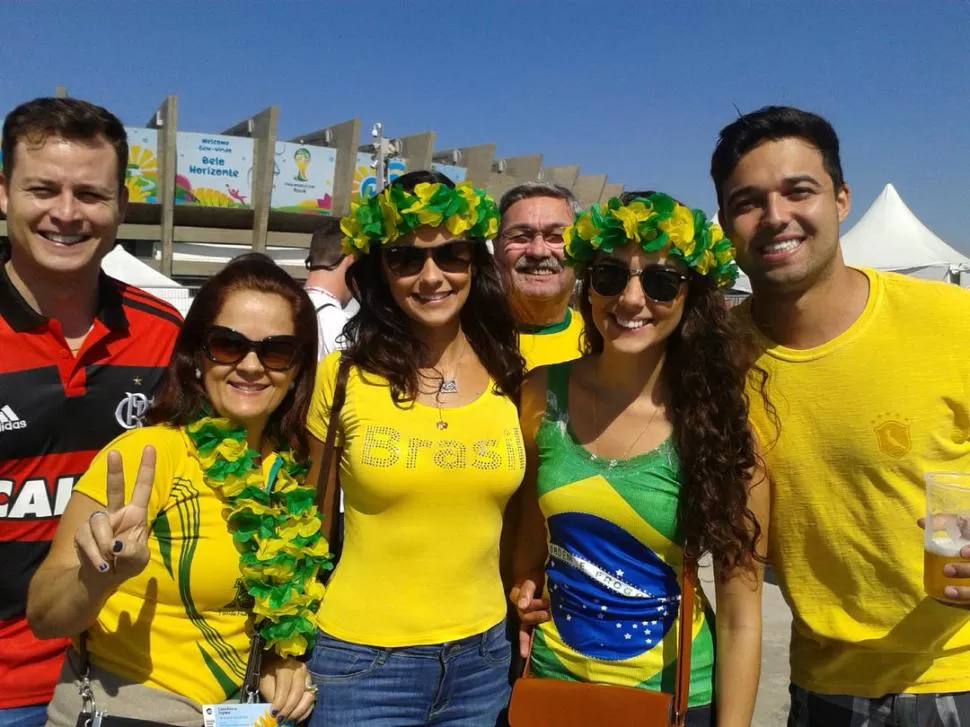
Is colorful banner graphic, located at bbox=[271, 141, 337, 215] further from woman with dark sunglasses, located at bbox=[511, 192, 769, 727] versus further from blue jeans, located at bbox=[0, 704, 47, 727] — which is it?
woman with dark sunglasses, located at bbox=[511, 192, 769, 727]

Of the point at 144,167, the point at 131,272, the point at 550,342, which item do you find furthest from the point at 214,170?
the point at 550,342

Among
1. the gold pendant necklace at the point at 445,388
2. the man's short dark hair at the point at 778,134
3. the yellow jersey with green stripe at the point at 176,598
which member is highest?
the man's short dark hair at the point at 778,134

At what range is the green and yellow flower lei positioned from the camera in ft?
6.66

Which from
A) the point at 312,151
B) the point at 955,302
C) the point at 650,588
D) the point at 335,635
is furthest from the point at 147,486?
the point at 312,151

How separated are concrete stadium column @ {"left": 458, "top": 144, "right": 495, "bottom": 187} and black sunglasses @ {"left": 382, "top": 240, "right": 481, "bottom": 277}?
938 inches

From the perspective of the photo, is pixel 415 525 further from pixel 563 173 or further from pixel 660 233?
pixel 563 173

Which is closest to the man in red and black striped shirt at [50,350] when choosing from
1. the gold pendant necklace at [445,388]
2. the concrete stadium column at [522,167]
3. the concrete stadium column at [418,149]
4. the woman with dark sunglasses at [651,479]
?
the gold pendant necklace at [445,388]

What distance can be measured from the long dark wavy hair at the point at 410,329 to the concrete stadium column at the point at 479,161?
23.6 meters

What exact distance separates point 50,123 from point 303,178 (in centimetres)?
1974

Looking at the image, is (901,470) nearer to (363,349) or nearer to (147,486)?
(363,349)

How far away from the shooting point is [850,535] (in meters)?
2.18

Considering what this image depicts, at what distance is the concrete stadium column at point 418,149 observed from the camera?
2355 centimetres

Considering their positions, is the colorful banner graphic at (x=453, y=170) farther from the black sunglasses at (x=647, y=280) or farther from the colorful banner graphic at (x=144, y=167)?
the black sunglasses at (x=647, y=280)

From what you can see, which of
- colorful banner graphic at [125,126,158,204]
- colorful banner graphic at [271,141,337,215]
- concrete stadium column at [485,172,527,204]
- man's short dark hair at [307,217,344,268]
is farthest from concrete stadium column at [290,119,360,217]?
man's short dark hair at [307,217,344,268]
